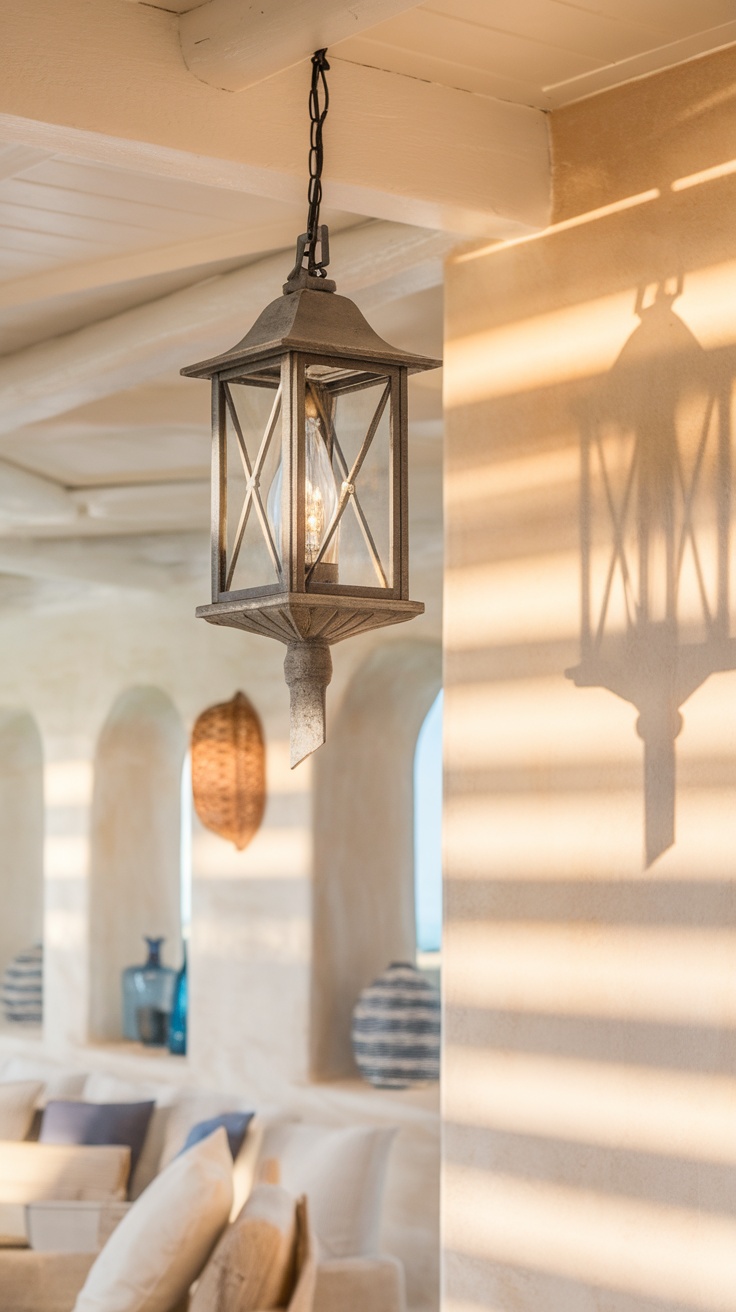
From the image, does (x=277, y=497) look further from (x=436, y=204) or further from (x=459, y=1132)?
(x=459, y=1132)

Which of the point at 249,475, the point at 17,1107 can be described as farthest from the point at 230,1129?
the point at 249,475

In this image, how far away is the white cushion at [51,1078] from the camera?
603 centimetres

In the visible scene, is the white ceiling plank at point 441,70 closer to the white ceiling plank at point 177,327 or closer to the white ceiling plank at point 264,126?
the white ceiling plank at point 264,126

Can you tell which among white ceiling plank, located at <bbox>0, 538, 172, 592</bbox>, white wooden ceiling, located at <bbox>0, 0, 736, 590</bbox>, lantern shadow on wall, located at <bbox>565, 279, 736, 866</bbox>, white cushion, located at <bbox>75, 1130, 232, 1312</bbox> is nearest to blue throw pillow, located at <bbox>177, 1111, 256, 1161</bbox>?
white cushion, located at <bbox>75, 1130, 232, 1312</bbox>

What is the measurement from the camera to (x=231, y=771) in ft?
19.6

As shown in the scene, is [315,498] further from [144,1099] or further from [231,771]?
[144,1099]

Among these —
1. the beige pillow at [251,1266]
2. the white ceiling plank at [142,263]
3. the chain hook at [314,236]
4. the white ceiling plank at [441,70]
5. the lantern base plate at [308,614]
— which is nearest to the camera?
the lantern base plate at [308,614]

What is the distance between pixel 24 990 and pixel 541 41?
599 centimetres

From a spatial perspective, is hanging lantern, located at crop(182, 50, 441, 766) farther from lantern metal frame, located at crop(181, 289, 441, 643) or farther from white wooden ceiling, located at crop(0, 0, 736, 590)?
white wooden ceiling, located at crop(0, 0, 736, 590)

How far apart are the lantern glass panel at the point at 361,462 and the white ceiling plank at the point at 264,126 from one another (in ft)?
1.26

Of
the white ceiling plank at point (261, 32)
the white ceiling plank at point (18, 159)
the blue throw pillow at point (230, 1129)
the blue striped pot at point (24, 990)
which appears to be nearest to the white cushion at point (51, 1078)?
the blue striped pot at point (24, 990)

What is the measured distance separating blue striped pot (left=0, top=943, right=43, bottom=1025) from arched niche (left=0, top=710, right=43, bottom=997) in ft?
1.88

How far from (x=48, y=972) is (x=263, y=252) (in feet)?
15.9

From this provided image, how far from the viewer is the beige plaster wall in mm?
1906
